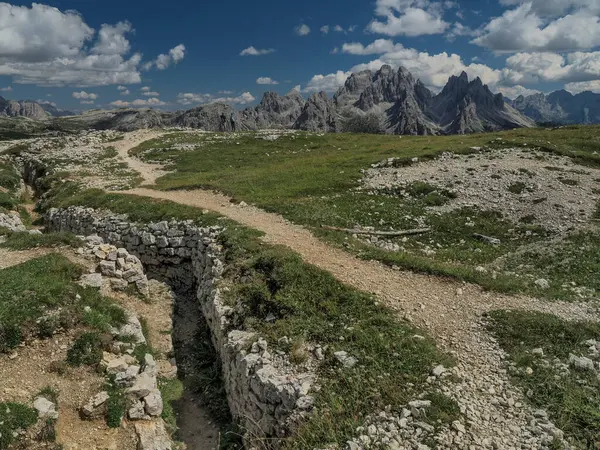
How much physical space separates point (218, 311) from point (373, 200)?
2014 centimetres

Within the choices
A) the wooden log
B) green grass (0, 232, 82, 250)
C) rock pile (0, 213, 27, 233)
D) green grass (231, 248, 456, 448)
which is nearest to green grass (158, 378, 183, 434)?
A: green grass (231, 248, 456, 448)

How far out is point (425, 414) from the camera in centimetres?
1290

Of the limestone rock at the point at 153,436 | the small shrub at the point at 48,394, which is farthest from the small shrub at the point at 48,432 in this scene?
the limestone rock at the point at 153,436

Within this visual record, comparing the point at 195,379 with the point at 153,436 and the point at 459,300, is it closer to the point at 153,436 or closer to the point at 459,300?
the point at 153,436

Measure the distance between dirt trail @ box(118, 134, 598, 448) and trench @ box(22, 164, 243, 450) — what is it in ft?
24.1

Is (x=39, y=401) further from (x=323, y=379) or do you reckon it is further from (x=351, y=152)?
(x=351, y=152)

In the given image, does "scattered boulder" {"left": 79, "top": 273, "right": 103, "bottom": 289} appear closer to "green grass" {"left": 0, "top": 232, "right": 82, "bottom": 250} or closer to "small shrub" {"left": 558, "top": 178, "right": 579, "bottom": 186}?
"green grass" {"left": 0, "top": 232, "right": 82, "bottom": 250}

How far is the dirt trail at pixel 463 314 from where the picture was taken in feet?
41.3

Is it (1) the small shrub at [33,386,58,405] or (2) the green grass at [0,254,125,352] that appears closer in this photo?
(1) the small shrub at [33,386,58,405]

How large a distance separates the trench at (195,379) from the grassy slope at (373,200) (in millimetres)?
9978

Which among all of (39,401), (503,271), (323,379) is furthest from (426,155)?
(39,401)

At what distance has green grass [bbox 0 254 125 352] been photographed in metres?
19.0


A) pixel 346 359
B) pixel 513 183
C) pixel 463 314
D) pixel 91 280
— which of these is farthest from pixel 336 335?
pixel 513 183

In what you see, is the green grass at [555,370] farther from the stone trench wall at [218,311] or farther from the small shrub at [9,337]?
the small shrub at [9,337]
